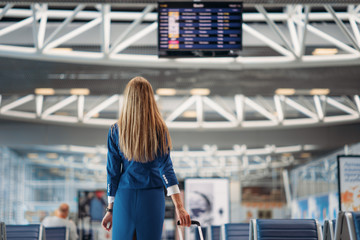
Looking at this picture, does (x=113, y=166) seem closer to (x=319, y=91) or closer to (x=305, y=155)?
(x=319, y=91)

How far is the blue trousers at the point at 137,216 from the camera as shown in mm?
3951

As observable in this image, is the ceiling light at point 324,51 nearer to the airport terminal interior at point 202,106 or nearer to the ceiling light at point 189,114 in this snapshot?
the airport terminal interior at point 202,106

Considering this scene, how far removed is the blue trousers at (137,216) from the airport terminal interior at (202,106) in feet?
1.67

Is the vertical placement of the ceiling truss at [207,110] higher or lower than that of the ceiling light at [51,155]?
higher

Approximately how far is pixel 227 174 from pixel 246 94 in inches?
365

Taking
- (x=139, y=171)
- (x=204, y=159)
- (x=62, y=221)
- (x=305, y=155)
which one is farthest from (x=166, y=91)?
(x=139, y=171)

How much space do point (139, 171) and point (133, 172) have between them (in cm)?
4

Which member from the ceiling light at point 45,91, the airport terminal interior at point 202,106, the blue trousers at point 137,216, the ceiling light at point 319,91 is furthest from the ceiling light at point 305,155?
the blue trousers at point 137,216

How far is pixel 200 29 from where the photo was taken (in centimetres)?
929

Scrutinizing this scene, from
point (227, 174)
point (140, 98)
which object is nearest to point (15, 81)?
point (140, 98)

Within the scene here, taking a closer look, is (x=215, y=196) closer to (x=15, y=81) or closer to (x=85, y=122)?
(x=15, y=81)

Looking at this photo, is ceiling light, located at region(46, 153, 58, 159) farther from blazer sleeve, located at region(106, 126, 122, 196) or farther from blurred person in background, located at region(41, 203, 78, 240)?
blazer sleeve, located at region(106, 126, 122, 196)

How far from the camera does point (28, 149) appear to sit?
2128 cm

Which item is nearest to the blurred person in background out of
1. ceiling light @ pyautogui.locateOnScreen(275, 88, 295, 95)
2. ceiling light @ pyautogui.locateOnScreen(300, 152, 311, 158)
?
ceiling light @ pyautogui.locateOnScreen(275, 88, 295, 95)
